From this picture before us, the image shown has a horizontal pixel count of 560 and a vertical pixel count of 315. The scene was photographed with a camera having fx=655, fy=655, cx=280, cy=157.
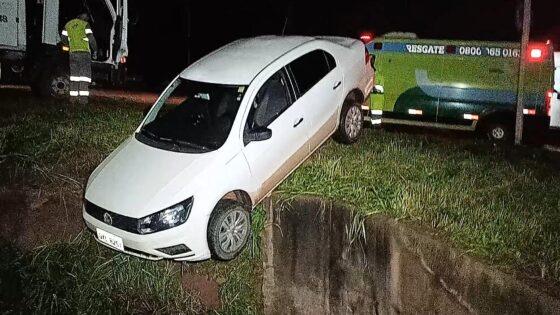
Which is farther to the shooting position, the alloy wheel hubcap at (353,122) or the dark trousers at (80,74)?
the dark trousers at (80,74)

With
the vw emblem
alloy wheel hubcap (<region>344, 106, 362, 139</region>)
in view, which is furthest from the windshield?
alloy wheel hubcap (<region>344, 106, 362, 139</region>)

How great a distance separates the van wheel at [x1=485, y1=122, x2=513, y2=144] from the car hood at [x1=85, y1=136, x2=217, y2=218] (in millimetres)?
7133

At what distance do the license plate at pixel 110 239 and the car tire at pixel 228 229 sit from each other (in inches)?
32.5

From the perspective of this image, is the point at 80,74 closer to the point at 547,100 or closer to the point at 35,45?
the point at 35,45

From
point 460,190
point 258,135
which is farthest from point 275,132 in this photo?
point 460,190

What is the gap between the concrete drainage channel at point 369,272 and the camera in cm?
475

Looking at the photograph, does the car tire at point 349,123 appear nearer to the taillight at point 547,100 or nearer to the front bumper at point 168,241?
the front bumper at point 168,241

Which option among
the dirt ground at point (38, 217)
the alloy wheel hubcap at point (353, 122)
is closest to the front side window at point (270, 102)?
the alloy wheel hubcap at point (353, 122)

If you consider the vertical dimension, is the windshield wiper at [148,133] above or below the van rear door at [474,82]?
below

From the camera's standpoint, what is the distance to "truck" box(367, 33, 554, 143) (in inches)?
442

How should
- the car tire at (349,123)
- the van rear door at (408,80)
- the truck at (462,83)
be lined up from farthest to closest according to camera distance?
the van rear door at (408,80)
the truck at (462,83)
the car tire at (349,123)

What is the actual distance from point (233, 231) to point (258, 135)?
933mm

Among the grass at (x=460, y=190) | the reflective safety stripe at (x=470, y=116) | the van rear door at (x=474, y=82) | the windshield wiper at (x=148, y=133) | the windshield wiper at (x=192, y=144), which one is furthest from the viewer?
the reflective safety stripe at (x=470, y=116)

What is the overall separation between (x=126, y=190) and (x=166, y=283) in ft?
5.22
